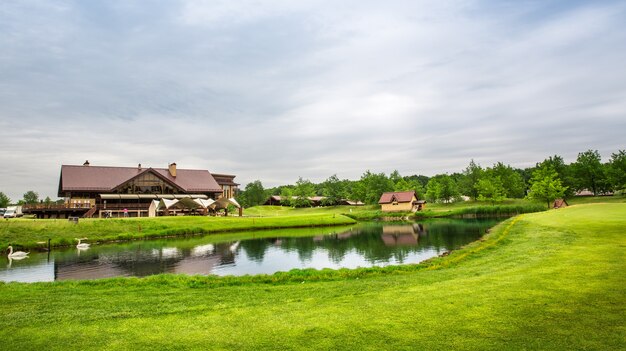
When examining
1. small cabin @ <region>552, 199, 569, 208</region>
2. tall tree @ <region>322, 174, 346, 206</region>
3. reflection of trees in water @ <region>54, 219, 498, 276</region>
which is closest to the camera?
reflection of trees in water @ <region>54, 219, 498, 276</region>

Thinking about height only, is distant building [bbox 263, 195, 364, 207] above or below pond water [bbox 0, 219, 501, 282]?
above

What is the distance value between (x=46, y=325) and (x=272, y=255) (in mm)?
21943

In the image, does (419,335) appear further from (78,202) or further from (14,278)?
(78,202)

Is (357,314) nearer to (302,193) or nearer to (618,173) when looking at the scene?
(618,173)

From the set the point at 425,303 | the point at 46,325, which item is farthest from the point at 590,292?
the point at 46,325

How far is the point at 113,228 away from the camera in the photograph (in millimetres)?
42219

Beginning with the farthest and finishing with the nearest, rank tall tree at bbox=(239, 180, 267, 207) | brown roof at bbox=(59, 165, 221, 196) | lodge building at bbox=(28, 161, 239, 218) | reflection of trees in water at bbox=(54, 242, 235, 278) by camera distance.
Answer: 1. tall tree at bbox=(239, 180, 267, 207)
2. brown roof at bbox=(59, 165, 221, 196)
3. lodge building at bbox=(28, 161, 239, 218)
4. reflection of trees in water at bbox=(54, 242, 235, 278)

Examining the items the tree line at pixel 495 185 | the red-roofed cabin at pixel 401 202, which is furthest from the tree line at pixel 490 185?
the red-roofed cabin at pixel 401 202

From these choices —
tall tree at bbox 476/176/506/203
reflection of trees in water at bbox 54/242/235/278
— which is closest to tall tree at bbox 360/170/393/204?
tall tree at bbox 476/176/506/203

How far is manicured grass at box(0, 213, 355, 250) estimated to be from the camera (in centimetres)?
3438

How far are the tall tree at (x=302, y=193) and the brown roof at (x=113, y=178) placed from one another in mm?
40184

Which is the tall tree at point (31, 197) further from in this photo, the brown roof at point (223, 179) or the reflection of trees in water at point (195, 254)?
the reflection of trees in water at point (195, 254)

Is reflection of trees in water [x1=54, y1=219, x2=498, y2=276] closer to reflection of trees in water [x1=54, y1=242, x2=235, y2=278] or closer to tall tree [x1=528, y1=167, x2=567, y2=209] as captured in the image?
reflection of trees in water [x1=54, y1=242, x2=235, y2=278]

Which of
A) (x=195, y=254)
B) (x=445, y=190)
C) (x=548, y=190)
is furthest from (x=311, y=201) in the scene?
(x=195, y=254)
